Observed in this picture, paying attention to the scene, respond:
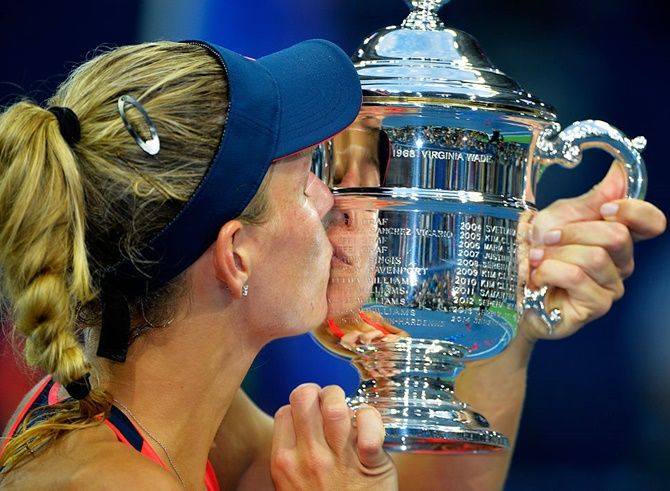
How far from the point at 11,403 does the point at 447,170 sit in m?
1.44

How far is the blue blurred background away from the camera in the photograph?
259 cm

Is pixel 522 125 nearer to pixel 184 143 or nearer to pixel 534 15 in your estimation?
pixel 184 143

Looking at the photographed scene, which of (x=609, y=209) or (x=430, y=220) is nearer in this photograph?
(x=430, y=220)

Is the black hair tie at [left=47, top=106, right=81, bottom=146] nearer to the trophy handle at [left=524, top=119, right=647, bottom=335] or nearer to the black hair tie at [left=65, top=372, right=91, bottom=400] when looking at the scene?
the black hair tie at [left=65, top=372, right=91, bottom=400]

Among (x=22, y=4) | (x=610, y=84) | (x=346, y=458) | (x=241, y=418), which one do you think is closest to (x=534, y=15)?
(x=610, y=84)

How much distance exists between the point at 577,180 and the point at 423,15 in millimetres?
1323

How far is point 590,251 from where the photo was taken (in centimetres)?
151

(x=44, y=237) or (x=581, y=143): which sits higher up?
(x=581, y=143)

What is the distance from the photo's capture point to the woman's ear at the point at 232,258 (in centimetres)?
127

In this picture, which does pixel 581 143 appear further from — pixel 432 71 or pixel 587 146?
pixel 432 71

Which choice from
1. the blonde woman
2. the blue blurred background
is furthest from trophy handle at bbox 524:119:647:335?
the blue blurred background

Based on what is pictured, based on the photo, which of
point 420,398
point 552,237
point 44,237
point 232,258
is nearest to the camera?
point 44,237

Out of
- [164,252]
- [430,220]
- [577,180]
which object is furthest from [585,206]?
[577,180]

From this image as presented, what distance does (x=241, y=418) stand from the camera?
177cm
